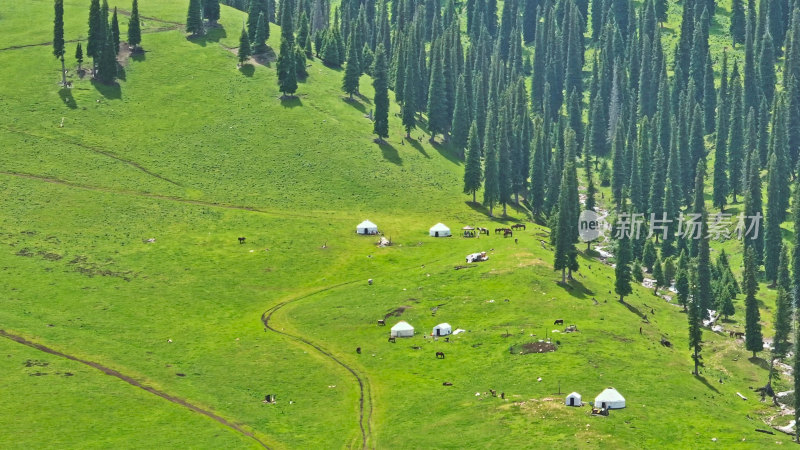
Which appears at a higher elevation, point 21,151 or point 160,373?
point 21,151

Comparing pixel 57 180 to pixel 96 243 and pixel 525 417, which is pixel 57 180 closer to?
pixel 96 243

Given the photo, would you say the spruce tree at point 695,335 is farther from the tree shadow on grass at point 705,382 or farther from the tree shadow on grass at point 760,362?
the tree shadow on grass at point 760,362

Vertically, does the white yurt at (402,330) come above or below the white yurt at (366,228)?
below

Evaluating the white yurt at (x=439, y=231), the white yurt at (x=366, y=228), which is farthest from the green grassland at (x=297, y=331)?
the white yurt at (x=439, y=231)

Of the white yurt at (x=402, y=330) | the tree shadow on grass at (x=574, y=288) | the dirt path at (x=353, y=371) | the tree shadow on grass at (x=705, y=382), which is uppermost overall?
the tree shadow on grass at (x=574, y=288)

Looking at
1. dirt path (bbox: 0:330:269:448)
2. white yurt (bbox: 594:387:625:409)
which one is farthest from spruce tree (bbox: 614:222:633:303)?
dirt path (bbox: 0:330:269:448)

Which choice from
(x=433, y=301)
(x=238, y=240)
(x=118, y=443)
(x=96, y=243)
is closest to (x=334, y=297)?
(x=433, y=301)
